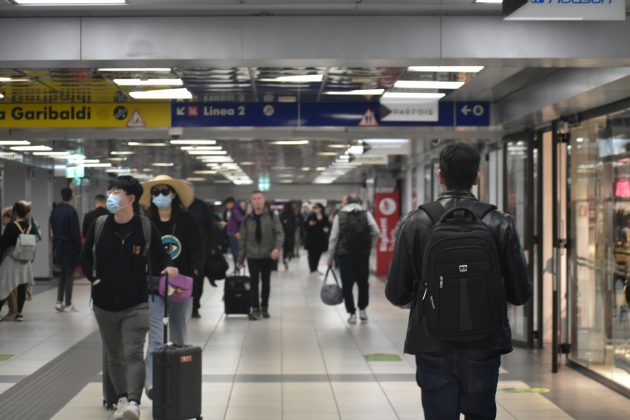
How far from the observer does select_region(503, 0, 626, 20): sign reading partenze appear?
5402 mm

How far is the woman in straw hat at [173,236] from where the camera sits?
715 centimetres

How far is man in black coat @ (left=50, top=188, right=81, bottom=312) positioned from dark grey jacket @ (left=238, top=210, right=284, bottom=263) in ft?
8.96

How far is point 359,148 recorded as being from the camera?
61.0 feet

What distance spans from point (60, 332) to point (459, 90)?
5.47 metres

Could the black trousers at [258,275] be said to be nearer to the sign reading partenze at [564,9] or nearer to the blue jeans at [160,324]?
the blue jeans at [160,324]

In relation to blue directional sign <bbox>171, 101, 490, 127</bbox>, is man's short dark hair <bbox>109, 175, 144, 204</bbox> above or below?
below

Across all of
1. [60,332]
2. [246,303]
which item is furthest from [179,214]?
[246,303]

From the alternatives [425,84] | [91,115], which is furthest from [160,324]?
[91,115]

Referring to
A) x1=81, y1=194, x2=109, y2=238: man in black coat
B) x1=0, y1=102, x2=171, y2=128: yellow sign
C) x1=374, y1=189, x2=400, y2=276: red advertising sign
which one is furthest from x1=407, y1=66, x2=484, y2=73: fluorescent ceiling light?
x1=374, y1=189, x2=400, y2=276: red advertising sign

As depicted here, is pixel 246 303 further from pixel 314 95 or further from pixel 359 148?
pixel 359 148

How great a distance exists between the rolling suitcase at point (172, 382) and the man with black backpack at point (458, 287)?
111 inches

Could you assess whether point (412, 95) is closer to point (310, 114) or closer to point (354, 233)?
point (310, 114)

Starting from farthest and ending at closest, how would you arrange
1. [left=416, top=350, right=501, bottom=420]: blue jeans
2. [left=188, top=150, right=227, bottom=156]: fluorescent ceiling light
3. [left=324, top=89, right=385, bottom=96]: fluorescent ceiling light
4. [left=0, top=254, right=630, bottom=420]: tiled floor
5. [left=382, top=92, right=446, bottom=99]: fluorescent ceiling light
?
[left=188, top=150, right=227, bottom=156]: fluorescent ceiling light → [left=382, top=92, right=446, bottom=99]: fluorescent ceiling light → [left=324, top=89, right=385, bottom=96]: fluorescent ceiling light → [left=0, top=254, right=630, bottom=420]: tiled floor → [left=416, top=350, right=501, bottom=420]: blue jeans

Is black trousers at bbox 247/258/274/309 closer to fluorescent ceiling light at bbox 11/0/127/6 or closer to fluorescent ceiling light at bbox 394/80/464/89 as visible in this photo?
fluorescent ceiling light at bbox 394/80/464/89
